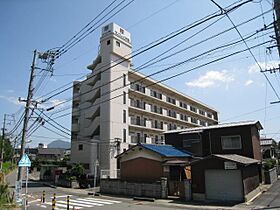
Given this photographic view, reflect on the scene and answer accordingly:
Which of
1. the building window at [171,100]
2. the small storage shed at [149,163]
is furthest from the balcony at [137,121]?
the small storage shed at [149,163]

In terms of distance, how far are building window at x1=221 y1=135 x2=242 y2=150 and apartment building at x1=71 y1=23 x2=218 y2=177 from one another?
12096 millimetres

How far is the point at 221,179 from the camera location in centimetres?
1730

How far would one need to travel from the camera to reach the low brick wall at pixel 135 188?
19239mm

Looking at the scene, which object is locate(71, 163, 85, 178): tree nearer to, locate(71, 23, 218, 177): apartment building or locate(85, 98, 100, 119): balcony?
locate(71, 23, 218, 177): apartment building

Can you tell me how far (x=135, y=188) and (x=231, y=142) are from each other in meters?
10.6

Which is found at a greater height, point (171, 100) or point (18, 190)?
point (171, 100)

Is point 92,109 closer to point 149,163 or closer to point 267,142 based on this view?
point 149,163

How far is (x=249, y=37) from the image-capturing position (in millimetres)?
9469

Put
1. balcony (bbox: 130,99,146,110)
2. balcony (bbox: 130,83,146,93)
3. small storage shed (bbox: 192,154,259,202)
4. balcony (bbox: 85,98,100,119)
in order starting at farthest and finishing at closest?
balcony (bbox: 130,83,146,93) → balcony (bbox: 130,99,146,110) → balcony (bbox: 85,98,100,119) → small storage shed (bbox: 192,154,259,202)

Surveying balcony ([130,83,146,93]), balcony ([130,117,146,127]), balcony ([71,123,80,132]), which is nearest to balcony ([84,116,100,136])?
balcony ([71,123,80,132])

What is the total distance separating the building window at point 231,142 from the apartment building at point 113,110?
12.1 m

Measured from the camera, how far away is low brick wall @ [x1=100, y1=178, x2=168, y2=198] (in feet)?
63.1

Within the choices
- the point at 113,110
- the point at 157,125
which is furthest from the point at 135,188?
the point at 157,125

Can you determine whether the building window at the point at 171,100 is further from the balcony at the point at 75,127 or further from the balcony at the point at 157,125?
the balcony at the point at 75,127
